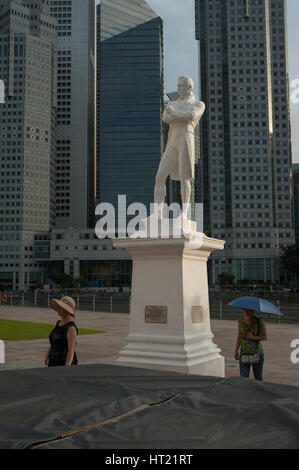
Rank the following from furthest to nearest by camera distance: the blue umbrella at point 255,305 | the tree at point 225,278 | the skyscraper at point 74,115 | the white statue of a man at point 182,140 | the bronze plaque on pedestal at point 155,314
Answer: the skyscraper at point 74,115, the tree at point 225,278, the white statue of a man at point 182,140, the bronze plaque on pedestal at point 155,314, the blue umbrella at point 255,305

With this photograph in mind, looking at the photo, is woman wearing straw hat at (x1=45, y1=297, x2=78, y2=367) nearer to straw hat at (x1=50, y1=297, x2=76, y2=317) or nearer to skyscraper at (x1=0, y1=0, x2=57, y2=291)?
straw hat at (x1=50, y1=297, x2=76, y2=317)

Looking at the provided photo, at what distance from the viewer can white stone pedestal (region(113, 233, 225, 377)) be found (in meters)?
7.80

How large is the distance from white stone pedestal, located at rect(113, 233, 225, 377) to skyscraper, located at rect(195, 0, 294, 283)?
A: 119 m

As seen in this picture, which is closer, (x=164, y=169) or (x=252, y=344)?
(x=252, y=344)

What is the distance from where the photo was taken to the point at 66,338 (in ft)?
18.9

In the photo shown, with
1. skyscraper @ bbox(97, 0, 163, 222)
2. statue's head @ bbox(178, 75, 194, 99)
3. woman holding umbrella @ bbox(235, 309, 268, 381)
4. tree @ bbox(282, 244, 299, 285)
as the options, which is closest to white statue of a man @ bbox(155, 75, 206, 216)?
statue's head @ bbox(178, 75, 194, 99)

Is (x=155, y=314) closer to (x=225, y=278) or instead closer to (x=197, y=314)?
(x=197, y=314)

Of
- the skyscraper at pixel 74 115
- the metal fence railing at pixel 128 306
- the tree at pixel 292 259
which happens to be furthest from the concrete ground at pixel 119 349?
the skyscraper at pixel 74 115

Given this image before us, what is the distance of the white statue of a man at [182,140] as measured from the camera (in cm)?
902

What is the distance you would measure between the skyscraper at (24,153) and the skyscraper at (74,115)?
21388mm

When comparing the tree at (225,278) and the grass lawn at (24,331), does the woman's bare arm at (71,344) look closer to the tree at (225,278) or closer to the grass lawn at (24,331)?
the grass lawn at (24,331)

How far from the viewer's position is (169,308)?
7969 mm

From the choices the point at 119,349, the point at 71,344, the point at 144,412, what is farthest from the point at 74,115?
the point at 144,412

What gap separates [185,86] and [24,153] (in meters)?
132
